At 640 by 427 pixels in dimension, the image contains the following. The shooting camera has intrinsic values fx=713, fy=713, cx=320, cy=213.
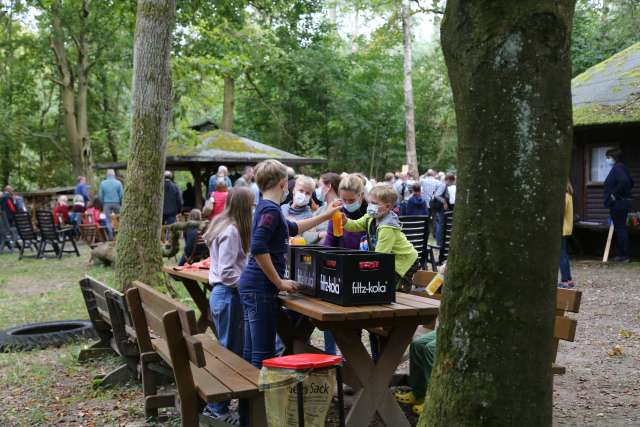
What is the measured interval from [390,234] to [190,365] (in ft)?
5.89

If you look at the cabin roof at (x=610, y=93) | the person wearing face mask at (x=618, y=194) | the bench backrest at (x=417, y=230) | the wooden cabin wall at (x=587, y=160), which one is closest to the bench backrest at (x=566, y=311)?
the bench backrest at (x=417, y=230)

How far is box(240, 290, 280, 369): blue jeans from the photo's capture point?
4.67 metres

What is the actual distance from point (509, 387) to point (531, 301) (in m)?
0.38

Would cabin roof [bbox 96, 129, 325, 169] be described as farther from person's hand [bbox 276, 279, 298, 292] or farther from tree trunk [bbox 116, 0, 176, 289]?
person's hand [bbox 276, 279, 298, 292]

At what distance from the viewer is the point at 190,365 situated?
14.7ft

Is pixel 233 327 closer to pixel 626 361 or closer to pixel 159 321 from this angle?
pixel 159 321

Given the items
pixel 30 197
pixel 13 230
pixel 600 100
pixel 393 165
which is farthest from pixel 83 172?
pixel 600 100

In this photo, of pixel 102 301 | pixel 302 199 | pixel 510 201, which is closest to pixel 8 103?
pixel 302 199

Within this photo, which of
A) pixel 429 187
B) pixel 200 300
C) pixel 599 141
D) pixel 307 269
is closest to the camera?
pixel 307 269

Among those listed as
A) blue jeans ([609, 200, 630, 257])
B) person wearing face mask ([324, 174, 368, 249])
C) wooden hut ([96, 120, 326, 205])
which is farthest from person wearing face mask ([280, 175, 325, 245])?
wooden hut ([96, 120, 326, 205])

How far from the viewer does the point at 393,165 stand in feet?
126

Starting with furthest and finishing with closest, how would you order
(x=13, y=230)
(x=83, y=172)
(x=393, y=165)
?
(x=393, y=165), (x=83, y=172), (x=13, y=230)

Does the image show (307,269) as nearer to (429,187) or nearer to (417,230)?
(417,230)

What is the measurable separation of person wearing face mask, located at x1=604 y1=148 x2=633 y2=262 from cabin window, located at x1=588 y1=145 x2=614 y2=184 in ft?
5.21
